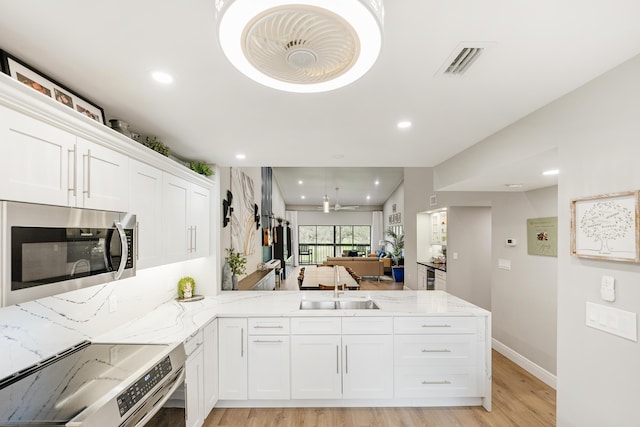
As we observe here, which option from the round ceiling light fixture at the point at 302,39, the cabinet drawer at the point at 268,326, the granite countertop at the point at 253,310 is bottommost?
the cabinet drawer at the point at 268,326

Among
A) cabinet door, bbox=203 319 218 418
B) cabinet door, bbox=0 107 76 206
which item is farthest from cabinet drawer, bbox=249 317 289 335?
cabinet door, bbox=0 107 76 206

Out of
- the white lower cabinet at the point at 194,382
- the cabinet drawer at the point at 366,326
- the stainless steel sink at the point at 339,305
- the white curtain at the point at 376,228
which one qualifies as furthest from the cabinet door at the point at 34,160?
the white curtain at the point at 376,228

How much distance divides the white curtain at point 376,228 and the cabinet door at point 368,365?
10875mm

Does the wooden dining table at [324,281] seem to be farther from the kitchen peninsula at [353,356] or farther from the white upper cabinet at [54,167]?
the white upper cabinet at [54,167]

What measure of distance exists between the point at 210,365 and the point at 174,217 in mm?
1307

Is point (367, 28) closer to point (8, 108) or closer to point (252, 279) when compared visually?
point (8, 108)

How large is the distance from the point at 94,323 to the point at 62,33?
1.77 metres

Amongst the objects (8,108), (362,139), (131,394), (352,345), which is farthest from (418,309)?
(8,108)

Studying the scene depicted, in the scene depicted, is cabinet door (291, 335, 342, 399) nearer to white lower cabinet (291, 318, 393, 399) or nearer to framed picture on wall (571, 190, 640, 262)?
white lower cabinet (291, 318, 393, 399)

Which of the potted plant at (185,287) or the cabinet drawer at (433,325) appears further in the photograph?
the potted plant at (185,287)

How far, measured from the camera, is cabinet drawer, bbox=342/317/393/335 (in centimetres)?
275

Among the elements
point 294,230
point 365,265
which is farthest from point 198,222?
point 294,230

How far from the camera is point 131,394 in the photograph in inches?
56.5

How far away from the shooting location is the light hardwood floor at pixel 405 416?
2.57m
